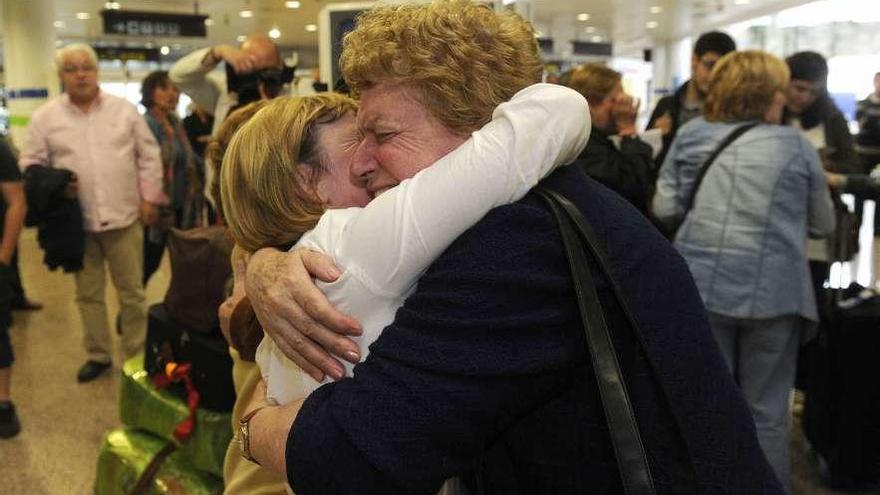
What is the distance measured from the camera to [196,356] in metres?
2.58

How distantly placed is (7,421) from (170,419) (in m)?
1.68

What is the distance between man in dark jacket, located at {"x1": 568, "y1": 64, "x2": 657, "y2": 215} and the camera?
10.7 ft

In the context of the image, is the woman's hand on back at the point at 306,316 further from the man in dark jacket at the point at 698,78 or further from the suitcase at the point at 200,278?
the man in dark jacket at the point at 698,78

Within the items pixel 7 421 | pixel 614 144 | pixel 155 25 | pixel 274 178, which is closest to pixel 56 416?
pixel 7 421

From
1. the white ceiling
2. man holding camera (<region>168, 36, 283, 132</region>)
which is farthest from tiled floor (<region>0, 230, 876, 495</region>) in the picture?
the white ceiling

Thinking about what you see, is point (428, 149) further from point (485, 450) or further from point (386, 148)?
point (485, 450)

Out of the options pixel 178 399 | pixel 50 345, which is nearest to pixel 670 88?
pixel 50 345

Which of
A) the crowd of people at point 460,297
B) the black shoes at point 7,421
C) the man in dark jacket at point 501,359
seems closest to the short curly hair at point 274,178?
the crowd of people at point 460,297

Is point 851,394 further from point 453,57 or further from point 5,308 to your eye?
point 5,308

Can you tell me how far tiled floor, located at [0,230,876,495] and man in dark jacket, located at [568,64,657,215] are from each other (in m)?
1.28

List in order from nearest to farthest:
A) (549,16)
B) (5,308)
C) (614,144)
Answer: (614,144) < (5,308) < (549,16)

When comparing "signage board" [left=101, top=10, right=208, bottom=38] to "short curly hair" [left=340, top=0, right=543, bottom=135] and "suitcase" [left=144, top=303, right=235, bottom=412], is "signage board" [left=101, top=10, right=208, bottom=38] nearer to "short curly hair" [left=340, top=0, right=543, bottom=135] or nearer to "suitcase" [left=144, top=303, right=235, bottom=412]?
"suitcase" [left=144, top=303, right=235, bottom=412]

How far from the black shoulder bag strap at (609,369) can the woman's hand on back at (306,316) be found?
0.26m

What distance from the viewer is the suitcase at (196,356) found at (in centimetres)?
A: 246
